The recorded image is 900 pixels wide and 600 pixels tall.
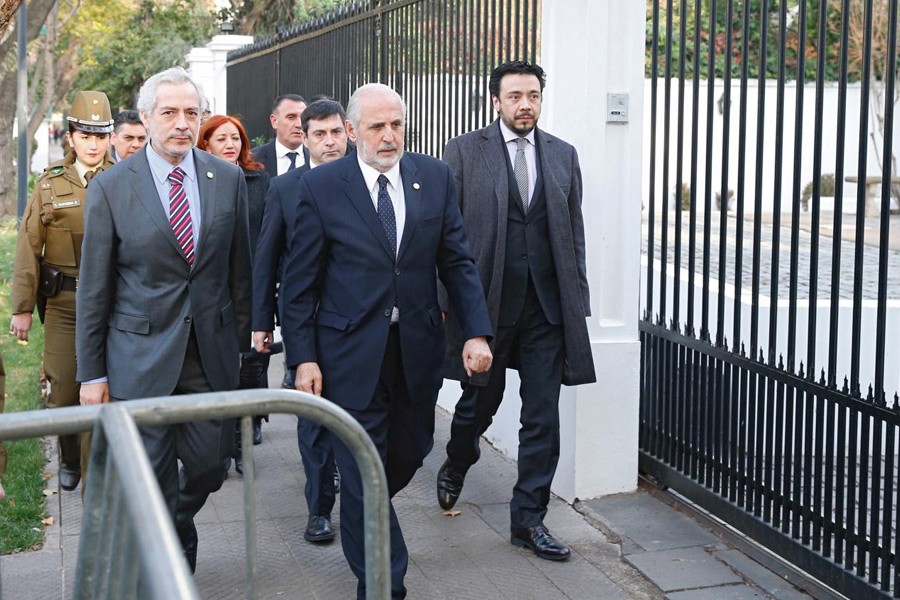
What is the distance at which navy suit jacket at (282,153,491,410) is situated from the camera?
482 centimetres

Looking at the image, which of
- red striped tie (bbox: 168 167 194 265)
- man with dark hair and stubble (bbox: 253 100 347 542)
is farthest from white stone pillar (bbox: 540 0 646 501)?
red striped tie (bbox: 168 167 194 265)

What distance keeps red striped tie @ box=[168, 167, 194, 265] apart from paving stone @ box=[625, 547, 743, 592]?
7.75 feet

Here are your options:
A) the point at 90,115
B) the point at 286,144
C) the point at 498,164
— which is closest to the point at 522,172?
the point at 498,164

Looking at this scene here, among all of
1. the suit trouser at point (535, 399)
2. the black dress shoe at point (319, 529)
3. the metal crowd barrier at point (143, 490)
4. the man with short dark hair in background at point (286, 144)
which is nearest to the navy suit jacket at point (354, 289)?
the suit trouser at point (535, 399)

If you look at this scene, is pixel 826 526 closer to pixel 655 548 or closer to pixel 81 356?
pixel 655 548

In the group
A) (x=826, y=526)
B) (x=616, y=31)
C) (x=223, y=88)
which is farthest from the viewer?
(x=223, y=88)

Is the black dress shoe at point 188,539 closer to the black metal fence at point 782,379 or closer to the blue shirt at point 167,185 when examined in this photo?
the blue shirt at point 167,185

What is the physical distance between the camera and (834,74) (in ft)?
93.4

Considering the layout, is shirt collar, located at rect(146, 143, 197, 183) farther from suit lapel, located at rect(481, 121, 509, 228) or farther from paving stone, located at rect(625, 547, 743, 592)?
paving stone, located at rect(625, 547, 743, 592)

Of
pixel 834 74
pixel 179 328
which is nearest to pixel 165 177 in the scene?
pixel 179 328

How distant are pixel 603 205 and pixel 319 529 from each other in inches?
85.0

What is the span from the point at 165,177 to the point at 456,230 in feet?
3.77

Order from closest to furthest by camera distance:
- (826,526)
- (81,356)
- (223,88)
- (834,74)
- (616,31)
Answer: (81,356), (826,526), (616,31), (223,88), (834,74)

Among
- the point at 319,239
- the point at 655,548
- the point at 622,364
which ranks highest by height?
the point at 319,239
